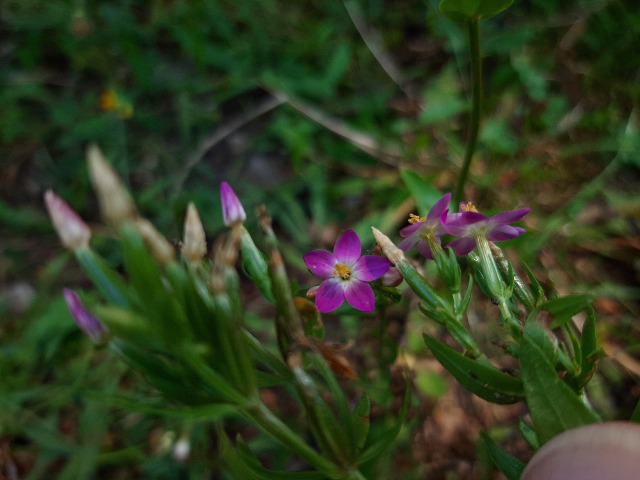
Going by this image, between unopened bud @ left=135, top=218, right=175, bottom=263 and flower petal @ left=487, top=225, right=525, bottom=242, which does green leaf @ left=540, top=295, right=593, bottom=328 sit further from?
unopened bud @ left=135, top=218, right=175, bottom=263

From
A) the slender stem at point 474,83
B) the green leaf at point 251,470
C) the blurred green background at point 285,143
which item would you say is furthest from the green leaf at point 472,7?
the blurred green background at point 285,143

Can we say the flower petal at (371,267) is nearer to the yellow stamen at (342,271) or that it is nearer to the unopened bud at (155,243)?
the yellow stamen at (342,271)

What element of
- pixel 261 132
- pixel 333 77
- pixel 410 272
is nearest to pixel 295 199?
pixel 261 132

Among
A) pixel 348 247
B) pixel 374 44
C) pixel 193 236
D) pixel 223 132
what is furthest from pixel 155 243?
pixel 374 44

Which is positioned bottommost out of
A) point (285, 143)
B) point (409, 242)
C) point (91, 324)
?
point (285, 143)

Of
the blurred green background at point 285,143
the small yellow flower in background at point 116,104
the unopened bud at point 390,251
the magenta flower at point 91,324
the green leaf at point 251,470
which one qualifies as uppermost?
the magenta flower at point 91,324

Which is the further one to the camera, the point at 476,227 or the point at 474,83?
the point at 474,83

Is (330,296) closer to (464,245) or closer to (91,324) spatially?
(464,245)

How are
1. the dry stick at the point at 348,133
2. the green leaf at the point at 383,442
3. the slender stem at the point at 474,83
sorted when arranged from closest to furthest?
1. the green leaf at the point at 383,442
2. the slender stem at the point at 474,83
3. the dry stick at the point at 348,133

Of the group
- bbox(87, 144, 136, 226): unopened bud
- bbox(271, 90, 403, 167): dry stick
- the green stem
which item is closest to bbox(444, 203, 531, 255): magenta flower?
the green stem
